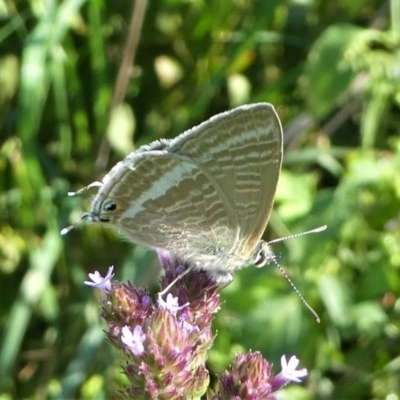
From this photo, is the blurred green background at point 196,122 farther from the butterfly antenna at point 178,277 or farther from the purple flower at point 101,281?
the purple flower at point 101,281

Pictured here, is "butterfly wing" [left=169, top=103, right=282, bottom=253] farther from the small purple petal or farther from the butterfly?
the small purple petal

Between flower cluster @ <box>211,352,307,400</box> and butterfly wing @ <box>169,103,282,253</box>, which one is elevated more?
butterfly wing @ <box>169,103,282,253</box>

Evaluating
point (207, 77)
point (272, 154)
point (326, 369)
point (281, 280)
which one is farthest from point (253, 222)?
point (207, 77)

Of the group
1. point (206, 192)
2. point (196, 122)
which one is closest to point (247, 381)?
point (206, 192)

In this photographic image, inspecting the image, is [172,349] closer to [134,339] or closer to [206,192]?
[134,339]

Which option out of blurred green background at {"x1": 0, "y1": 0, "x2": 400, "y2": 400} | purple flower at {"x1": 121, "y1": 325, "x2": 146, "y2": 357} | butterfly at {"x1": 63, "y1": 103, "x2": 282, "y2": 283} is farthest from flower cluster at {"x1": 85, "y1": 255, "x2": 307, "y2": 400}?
blurred green background at {"x1": 0, "y1": 0, "x2": 400, "y2": 400}

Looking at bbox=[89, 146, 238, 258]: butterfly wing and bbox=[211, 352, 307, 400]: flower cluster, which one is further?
bbox=[89, 146, 238, 258]: butterfly wing

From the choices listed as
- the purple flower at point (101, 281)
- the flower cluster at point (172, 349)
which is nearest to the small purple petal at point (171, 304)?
the flower cluster at point (172, 349)
